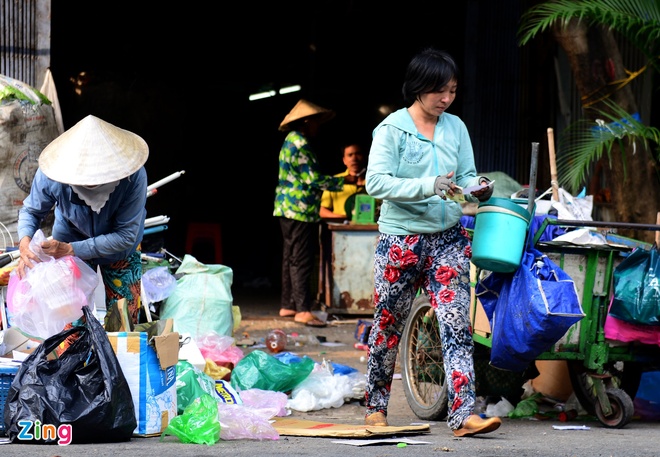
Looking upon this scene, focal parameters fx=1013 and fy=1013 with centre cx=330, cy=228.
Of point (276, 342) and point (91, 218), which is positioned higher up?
point (91, 218)

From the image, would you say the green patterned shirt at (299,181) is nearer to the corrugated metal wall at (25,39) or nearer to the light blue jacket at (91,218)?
the corrugated metal wall at (25,39)

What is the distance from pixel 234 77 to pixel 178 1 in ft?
4.45

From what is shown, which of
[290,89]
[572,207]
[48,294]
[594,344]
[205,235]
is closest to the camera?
[48,294]

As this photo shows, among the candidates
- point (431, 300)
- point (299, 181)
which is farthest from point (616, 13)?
point (299, 181)

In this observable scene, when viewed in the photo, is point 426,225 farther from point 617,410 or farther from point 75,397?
point 75,397

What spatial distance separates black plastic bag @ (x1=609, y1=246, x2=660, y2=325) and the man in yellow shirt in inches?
211

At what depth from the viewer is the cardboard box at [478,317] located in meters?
5.81

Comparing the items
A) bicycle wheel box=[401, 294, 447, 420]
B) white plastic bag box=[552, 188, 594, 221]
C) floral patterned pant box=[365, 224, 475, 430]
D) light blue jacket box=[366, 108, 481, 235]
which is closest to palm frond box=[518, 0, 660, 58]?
white plastic bag box=[552, 188, 594, 221]

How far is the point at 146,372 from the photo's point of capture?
4824 mm

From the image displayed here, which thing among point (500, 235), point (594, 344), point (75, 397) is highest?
point (500, 235)

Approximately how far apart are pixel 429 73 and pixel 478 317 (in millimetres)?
1576

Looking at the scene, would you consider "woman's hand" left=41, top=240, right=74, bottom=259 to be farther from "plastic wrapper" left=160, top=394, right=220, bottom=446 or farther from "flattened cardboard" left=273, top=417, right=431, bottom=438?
"flattened cardboard" left=273, top=417, right=431, bottom=438

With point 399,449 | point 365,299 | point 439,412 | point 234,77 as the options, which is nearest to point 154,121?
point 234,77

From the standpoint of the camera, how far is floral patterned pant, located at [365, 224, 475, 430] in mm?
5031
